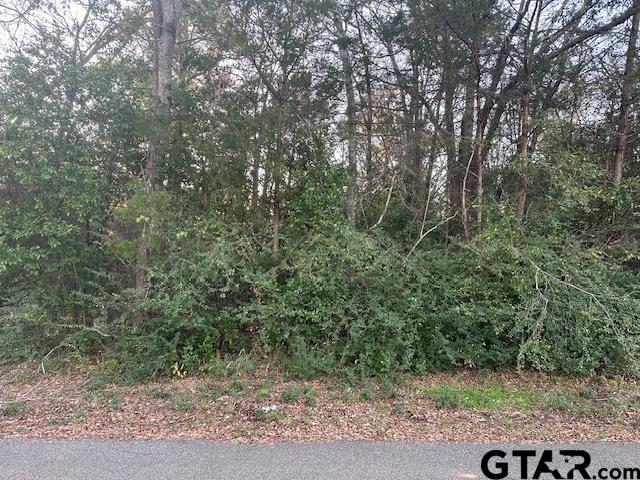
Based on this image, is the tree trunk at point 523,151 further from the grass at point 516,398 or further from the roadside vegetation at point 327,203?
the grass at point 516,398

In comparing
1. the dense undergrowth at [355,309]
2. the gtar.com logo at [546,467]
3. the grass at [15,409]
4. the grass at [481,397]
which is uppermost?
the dense undergrowth at [355,309]

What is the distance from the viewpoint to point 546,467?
3.23m

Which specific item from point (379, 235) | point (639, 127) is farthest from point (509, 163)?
point (379, 235)

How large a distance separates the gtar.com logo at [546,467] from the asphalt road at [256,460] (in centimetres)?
2

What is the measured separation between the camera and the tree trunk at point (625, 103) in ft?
21.3

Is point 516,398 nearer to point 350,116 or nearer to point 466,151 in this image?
point 466,151

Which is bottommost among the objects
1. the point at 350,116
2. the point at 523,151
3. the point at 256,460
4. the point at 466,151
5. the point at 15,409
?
the point at 15,409

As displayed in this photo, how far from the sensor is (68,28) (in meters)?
7.36

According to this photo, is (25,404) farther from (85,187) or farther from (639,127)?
(639,127)

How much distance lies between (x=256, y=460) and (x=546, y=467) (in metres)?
2.35

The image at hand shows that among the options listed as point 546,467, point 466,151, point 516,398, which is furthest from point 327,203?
point 546,467

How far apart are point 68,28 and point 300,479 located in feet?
27.6

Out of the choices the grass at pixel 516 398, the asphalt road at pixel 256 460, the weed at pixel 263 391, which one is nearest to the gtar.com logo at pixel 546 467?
the asphalt road at pixel 256 460

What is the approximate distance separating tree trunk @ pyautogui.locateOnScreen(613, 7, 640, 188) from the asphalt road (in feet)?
16.0
